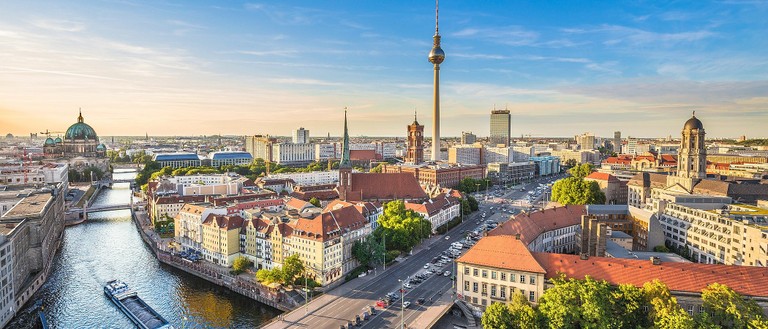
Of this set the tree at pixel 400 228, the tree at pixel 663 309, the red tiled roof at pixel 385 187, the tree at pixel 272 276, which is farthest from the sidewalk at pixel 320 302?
the red tiled roof at pixel 385 187

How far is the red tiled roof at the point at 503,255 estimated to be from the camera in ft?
143

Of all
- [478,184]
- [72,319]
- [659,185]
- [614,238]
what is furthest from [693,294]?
[478,184]

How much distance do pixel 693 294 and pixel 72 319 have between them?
63.5 metres

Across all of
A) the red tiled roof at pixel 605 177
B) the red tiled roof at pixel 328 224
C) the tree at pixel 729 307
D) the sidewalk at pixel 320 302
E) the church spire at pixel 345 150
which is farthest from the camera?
the red tiled roof at pixel 605 177

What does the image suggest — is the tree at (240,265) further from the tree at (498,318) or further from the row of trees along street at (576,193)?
the row of trees along street at (576,193)

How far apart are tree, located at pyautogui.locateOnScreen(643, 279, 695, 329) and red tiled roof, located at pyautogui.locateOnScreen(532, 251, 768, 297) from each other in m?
2.02

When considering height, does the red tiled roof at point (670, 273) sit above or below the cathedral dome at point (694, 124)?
below

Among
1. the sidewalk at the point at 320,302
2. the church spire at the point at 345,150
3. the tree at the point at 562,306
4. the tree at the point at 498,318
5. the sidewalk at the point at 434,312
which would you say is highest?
the church spire at the point at 345,150

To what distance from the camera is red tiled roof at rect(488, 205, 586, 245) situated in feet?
184

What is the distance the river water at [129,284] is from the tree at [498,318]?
1037 inches

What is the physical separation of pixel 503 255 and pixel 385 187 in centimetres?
5741

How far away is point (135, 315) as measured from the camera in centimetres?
5059

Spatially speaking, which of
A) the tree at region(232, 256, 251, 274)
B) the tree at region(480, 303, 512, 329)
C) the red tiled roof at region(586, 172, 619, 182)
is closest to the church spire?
the tree at region(232, 256, 251, 274)

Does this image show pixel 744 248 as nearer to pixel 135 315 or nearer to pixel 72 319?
pixel 135 315
